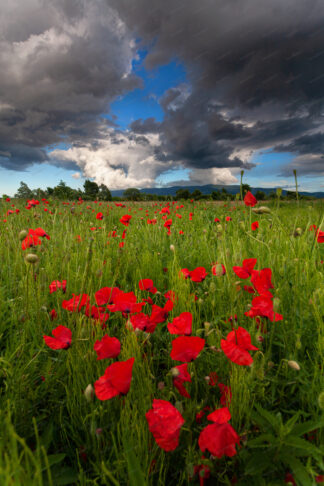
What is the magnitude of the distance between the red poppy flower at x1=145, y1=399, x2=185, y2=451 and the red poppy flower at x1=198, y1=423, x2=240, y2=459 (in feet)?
0.25

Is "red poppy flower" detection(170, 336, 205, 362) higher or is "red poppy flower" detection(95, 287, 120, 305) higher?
"red poppy flower" detection(95, 287, 120, 305)

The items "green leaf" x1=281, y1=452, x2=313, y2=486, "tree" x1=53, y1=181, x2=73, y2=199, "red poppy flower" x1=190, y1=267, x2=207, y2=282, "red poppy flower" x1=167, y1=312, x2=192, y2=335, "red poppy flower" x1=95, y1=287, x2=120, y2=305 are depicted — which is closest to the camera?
"green leaf" x1=281, y1=452, x2=313, y2=486

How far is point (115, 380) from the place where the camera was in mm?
782

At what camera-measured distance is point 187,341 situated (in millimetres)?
863

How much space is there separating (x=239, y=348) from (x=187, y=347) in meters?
0.17

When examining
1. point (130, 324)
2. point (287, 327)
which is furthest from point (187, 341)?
point (287, 327)

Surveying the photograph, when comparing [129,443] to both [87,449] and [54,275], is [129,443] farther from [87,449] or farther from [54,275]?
[54,275]

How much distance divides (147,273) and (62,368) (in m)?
1.12

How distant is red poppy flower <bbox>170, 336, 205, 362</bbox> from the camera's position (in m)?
0.85

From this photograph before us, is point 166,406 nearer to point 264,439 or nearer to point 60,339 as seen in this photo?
point 264,439

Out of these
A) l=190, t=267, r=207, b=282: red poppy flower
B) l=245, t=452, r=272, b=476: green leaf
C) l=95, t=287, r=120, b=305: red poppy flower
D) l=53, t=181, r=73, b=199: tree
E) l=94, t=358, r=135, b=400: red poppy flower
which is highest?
l=53, t=181, r=73, b=199: tree

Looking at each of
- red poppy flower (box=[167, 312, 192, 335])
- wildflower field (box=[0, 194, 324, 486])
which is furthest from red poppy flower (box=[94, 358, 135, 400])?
red poppy flower (box=[167, 312, 192, 335])

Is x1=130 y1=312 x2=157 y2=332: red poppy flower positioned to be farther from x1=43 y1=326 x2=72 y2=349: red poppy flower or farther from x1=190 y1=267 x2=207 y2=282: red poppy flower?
x1=190 y1=267 x2=207 y2=282: red poppy flower

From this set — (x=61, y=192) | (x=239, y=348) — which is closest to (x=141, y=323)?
(x=239, y=348)
